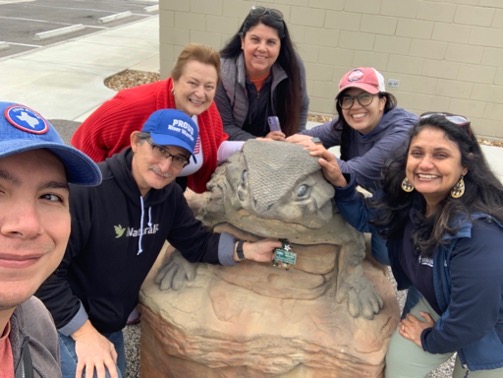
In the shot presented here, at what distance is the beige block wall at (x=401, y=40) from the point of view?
21.7 feet

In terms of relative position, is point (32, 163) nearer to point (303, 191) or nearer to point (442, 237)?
point (303, 191)

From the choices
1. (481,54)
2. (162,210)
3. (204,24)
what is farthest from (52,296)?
(481,54)

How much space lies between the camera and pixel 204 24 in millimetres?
7250

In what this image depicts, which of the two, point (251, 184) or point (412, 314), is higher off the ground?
point (251, 184)

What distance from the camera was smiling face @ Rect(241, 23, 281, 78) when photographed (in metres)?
2.83

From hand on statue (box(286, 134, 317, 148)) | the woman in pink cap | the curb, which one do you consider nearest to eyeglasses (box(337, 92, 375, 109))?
the woman in pink cap

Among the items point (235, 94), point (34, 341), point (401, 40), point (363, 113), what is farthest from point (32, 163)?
point (401, 40)

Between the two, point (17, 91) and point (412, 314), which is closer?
point (412, 314)

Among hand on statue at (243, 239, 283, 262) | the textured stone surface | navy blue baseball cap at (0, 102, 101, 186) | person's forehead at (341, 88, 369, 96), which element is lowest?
the textured stone surface

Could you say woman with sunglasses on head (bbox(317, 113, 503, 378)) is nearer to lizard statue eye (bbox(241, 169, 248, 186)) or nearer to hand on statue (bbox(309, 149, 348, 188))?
hand on statue (bbox(309, 149, 348, 188))

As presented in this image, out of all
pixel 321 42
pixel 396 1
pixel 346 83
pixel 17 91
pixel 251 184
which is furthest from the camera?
pixel 17 91

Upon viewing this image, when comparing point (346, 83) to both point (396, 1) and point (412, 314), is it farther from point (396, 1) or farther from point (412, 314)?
point (396, 1)

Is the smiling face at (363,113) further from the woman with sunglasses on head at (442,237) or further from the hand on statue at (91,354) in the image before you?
the hand on statue at (91,354)

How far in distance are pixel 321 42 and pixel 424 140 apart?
5681 mm
